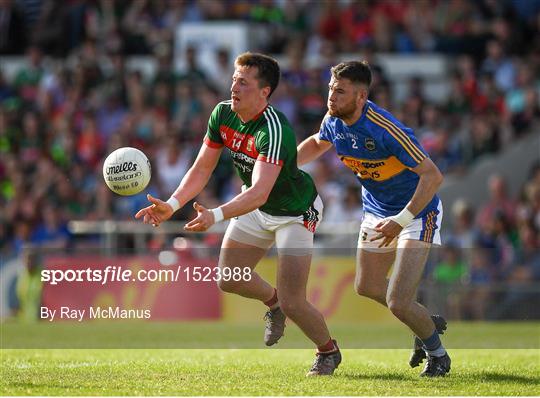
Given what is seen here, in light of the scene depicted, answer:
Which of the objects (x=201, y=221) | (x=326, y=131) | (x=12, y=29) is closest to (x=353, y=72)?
(x=326, y=131)

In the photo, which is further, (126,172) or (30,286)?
(30,286)

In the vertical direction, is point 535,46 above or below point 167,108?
above

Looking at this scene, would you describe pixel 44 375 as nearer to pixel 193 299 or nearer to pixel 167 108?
pixel 193 299

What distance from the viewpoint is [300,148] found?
11094 millimetres

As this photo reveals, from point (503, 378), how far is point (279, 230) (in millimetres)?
2260

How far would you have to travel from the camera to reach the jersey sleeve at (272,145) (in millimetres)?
10180

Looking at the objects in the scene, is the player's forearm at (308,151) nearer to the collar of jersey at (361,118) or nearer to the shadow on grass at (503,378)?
the collar of jersey at (361,118)

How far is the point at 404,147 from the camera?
34.1 ft

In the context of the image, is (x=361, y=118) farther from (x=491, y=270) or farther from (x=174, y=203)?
(x=491, y=270)

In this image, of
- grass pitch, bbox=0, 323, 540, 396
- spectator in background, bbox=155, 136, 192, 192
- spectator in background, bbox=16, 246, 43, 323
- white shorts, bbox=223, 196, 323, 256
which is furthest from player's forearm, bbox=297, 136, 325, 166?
spectator in background, bbox=155, 136, 192, 192

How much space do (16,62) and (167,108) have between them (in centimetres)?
476

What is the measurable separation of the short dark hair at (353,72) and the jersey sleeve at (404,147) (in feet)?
1.61

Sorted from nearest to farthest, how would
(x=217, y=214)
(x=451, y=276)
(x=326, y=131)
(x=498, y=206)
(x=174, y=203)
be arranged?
(x=217, y=214) → (x=174, y=203) → (x=326, y=131) → (x=451, y=276) → (x=498, y=206)

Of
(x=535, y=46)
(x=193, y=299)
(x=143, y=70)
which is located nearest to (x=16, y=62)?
(x=143, y=70)
